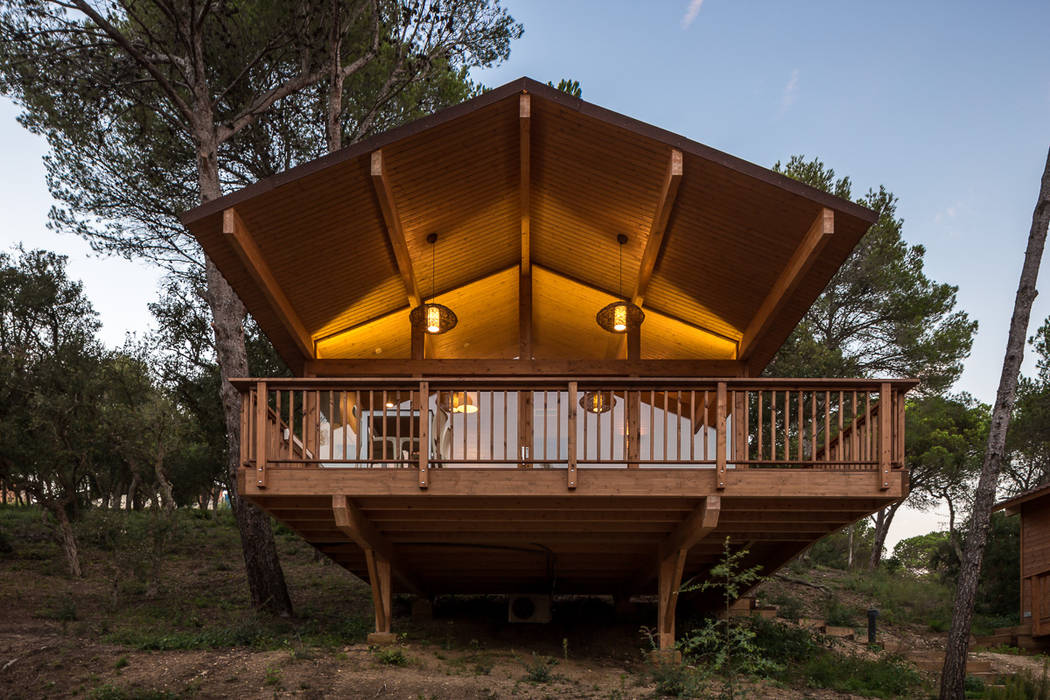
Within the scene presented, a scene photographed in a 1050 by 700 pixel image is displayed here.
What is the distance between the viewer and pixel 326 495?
845 centimetres

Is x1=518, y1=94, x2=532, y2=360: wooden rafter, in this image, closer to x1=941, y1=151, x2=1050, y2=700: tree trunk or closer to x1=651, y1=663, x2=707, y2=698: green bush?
x1=651, y1=663, x2=707, y2=698: green bush

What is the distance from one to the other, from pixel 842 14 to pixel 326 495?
1471cm

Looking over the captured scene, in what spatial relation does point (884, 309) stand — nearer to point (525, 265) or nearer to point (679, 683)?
point (525, 265)

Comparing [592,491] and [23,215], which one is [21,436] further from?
[592,491]

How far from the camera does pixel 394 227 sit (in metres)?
10.1

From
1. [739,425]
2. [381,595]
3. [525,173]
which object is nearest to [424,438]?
[381,595]

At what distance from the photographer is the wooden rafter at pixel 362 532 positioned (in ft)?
27.6

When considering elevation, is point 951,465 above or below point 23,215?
below

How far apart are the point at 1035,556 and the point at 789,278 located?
1065cm

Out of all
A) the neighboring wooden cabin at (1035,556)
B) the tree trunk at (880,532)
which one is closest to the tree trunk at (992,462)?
the neighboring wooden cabin at (1035,556)

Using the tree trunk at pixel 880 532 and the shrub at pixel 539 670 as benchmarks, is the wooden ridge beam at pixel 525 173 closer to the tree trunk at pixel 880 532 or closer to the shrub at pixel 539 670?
the shrub at pixel 539 670

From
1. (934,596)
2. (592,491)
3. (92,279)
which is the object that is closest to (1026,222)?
(592,491)

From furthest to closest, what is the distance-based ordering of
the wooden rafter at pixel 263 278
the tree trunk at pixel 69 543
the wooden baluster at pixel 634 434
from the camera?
the tree trunk at pixel 69 543
the wooden baluster at pixel 634 434
the wooden rafter at pixel 263 278

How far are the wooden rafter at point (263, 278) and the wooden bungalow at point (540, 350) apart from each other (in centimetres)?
4
